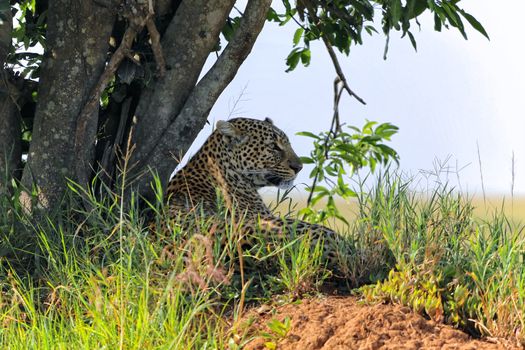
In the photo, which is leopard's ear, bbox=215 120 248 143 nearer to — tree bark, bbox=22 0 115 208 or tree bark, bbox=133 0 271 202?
tree bark, bbox=133 0 271 202

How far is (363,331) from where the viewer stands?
538cm

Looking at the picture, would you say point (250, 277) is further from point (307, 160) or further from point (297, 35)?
point (297, 35)

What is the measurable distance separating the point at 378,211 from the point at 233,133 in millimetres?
2440

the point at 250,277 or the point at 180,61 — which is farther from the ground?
the point at 180,61

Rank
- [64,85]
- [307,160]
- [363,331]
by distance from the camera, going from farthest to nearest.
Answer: [307,160]
[64,85]
[363,331]

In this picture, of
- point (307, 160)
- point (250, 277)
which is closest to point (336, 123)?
point (307, 160)

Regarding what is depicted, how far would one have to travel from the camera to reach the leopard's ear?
28.0 feet

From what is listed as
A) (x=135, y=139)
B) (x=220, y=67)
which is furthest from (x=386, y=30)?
(x=135, y=139)

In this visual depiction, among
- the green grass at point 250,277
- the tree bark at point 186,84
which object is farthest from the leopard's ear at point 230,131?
the green grass at point 250,277

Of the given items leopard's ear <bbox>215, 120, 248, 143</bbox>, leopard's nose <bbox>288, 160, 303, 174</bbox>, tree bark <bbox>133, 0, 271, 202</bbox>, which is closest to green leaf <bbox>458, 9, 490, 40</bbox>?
tree bark <bbox>133, 0, 271, 202</bbox>

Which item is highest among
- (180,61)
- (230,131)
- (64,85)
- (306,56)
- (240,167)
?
(306,56)

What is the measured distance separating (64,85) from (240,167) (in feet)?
5.77

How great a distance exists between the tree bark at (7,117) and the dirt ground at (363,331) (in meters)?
3.55

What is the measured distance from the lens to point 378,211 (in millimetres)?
6523
